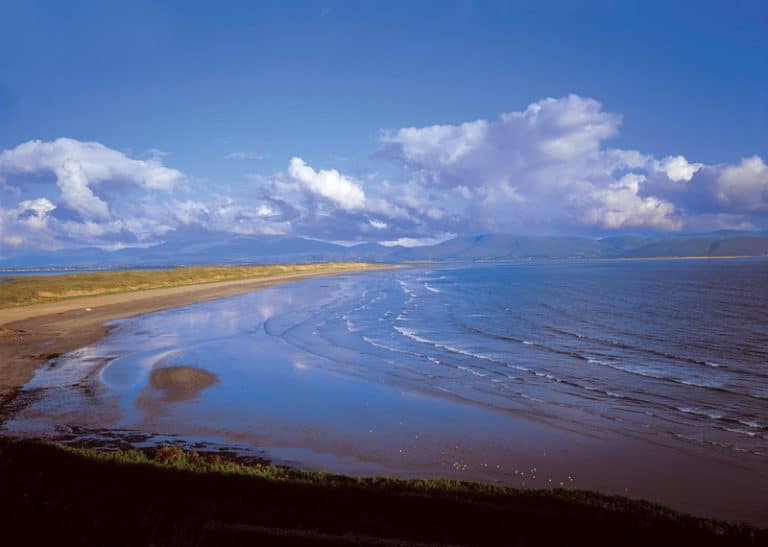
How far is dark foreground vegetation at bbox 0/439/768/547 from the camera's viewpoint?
6.41m

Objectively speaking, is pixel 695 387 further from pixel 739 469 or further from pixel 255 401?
pixel 255 401

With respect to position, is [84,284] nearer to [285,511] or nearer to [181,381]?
[181,381]

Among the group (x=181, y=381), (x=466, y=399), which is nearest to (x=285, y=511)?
(x=466, y=399)

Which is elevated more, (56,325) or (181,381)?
(56,325)

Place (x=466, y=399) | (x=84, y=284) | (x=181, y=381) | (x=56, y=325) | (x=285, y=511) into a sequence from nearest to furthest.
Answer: (x=285, y=511) → (x=466, y=399) → (x=181, y=381) → (x=56, y=325) → (x=84, y=284)

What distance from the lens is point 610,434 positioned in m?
14.0

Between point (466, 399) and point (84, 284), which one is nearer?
point (466, 399)

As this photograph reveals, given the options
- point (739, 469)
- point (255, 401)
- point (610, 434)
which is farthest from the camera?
point (255, 401)

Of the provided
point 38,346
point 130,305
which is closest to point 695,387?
point 38,346

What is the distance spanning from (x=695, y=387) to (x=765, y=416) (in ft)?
11.8

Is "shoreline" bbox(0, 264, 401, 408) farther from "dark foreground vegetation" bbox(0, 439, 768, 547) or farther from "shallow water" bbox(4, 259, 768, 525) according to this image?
"dark foreground vegetation" bbox(0, 439, 768, 547)

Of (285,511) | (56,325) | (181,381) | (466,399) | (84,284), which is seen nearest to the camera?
(285,511)

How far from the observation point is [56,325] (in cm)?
3728

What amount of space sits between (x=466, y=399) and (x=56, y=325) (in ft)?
106
